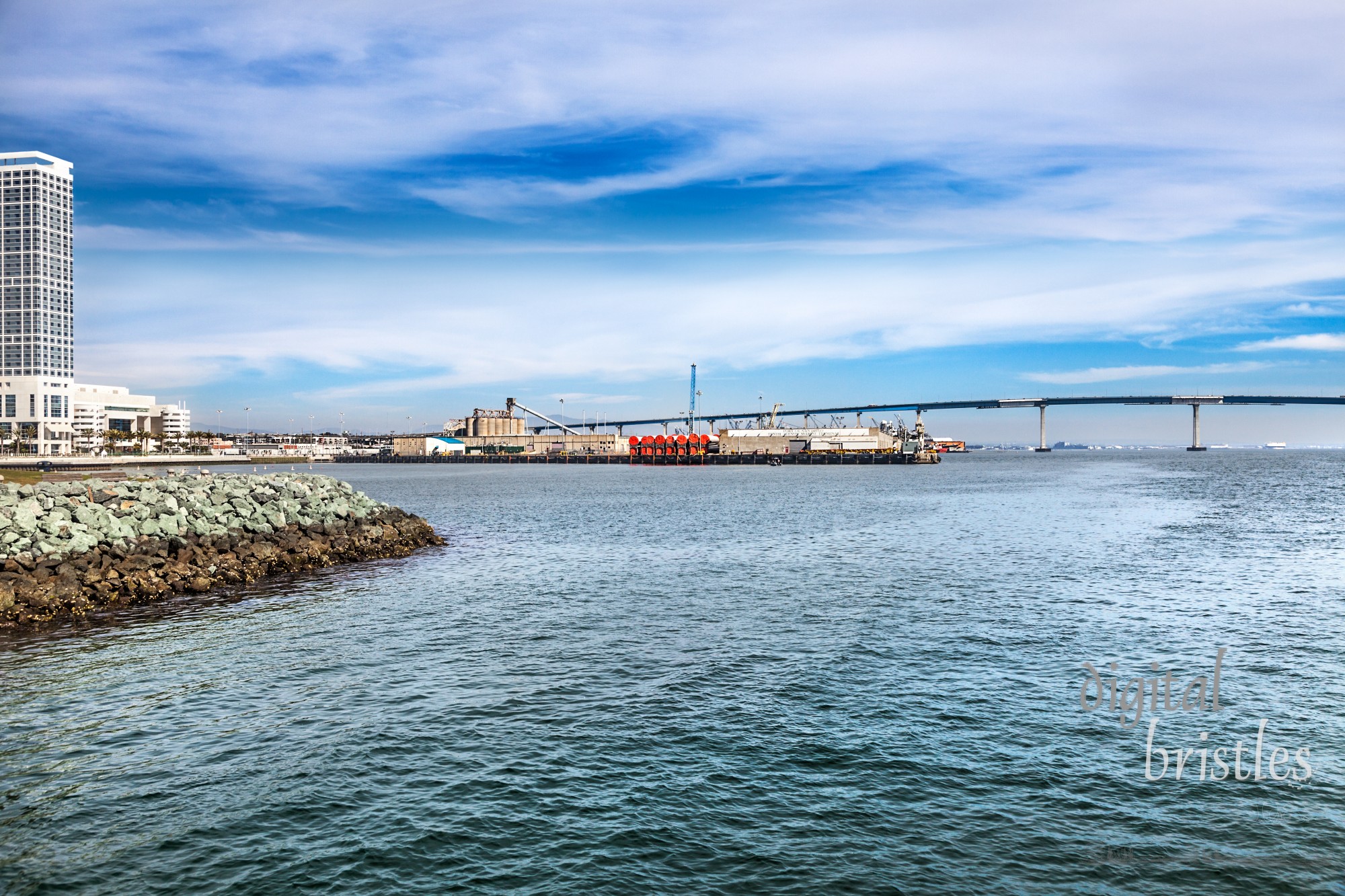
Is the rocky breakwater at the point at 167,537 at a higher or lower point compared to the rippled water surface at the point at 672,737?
higher

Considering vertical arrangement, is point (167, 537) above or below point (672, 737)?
above

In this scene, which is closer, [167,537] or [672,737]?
[672,737]

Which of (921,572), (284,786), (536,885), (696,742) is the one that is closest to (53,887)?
(284,786)

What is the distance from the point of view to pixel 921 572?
3525 cm

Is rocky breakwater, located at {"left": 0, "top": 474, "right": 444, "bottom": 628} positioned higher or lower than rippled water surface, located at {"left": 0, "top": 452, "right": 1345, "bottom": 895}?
higher

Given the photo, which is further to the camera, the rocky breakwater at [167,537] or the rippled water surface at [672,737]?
the rocky breakwater at [167,537]

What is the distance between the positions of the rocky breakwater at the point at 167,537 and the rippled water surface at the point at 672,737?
3.07m

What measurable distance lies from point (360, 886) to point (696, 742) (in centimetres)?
644

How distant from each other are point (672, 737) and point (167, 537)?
90.3 feet

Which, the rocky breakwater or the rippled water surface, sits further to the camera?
the rocky breakwater

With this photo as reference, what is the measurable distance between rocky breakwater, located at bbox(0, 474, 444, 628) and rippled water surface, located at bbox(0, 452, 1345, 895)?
307cm

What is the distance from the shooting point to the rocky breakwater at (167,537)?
27.4 meters

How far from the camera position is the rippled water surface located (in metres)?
10.9

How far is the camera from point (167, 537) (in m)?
33.8
